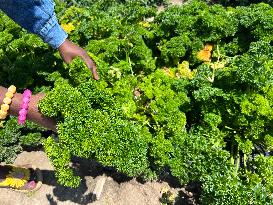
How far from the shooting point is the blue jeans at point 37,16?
171 inches

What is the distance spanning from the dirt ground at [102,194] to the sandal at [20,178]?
8 centimetres

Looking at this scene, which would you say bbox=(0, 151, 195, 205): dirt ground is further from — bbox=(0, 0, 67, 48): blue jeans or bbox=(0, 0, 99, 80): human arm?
bbox=(0, 0, 67, 48): blue jeans

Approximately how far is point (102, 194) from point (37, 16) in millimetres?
2151

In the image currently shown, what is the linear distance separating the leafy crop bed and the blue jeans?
21.3 inches

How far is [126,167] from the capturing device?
402cm

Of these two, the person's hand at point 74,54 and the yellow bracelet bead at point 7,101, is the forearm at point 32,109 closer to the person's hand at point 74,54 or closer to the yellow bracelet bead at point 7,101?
the yellow bracelet bead at point 7,101

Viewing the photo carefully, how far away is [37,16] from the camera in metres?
4.45

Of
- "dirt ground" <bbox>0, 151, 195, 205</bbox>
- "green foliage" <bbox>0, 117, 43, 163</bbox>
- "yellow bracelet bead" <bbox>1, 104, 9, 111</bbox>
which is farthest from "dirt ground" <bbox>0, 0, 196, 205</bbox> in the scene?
"yellow bracelet bead" <bbox>1, 104, 9, 111</bbox>

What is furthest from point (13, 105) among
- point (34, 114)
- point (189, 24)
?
point (189, 24)

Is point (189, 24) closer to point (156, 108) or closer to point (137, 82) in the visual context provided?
point (137, 82)

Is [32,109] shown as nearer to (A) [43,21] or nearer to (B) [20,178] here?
(A) [43,21]

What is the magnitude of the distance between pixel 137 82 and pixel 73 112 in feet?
4.81

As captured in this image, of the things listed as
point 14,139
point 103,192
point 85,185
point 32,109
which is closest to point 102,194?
point 103,192

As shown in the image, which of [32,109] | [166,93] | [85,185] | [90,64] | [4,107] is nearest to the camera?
[4,107]
